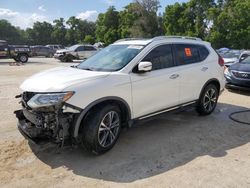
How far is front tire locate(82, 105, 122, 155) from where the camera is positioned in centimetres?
434

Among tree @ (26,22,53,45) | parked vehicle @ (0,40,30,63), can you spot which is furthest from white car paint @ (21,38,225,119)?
tree @ (26,22,53,45)

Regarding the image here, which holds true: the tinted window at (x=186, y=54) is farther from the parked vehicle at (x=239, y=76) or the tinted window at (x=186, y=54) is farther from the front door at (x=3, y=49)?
the front door at (x=3, y=49)

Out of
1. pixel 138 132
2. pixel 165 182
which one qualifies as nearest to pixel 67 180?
pixel 165 182

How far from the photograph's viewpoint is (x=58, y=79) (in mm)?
4473

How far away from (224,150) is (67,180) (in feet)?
8.54

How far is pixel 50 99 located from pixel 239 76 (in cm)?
734

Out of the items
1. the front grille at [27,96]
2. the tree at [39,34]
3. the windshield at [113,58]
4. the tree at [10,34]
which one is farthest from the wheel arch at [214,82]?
the tree at [10,34]

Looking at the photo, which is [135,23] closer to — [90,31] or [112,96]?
[90,31]

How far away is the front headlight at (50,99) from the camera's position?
410 cm

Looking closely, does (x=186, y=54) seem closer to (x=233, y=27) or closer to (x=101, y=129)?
(x=101, y=129)

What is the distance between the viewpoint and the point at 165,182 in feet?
12.6

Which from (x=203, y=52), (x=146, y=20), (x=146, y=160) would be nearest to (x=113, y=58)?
(x=146, y=160)

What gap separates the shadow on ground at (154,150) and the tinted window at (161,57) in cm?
114

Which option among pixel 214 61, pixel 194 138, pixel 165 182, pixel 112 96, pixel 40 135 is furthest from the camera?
pixel 214 61
